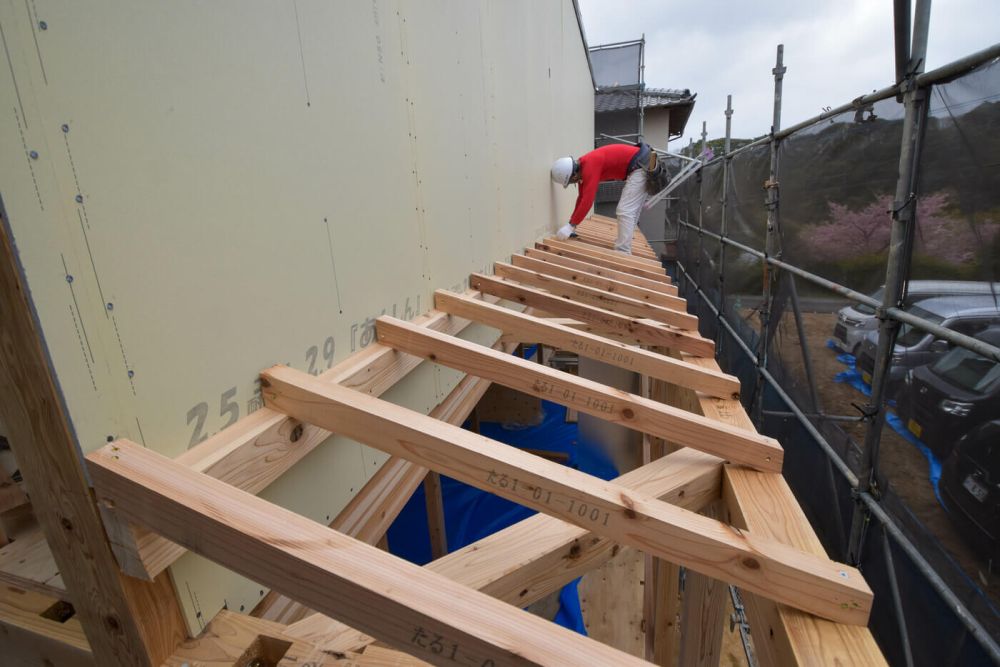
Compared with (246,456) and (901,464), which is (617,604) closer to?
(901,464)

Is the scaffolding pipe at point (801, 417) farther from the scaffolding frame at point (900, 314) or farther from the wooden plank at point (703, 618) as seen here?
the wooden plank at point (703, 618)

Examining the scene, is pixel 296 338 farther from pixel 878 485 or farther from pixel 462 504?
pixel 462 504

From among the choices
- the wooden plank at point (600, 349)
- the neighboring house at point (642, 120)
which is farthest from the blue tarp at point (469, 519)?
the neighboring house at point (642, 120)

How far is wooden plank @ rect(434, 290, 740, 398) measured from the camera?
2375 mm

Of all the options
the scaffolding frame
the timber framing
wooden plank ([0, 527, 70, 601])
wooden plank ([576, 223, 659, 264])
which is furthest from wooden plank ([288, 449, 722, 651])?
wooden plank ([576, 223, 659, 264])

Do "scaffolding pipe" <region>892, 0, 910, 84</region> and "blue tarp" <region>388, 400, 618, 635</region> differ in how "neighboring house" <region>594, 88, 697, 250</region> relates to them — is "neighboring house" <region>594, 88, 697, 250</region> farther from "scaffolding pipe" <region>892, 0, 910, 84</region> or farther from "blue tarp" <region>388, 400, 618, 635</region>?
"scaffolding pipe" <region>892, 0, 910, 84</region>

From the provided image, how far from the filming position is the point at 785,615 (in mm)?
1223

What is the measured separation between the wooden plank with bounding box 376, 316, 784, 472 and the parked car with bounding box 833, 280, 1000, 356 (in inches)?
56.7

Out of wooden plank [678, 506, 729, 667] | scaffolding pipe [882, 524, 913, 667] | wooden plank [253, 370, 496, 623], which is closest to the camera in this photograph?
wooden plank [253, 370, 496, 623]

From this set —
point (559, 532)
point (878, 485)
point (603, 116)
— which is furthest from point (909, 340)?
point (603, 116)

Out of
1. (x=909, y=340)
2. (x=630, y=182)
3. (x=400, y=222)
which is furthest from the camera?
(x=630, y=182)

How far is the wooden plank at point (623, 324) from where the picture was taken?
9.79 ft

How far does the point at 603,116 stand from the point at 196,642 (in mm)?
18876

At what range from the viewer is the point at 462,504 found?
17.4 ft
